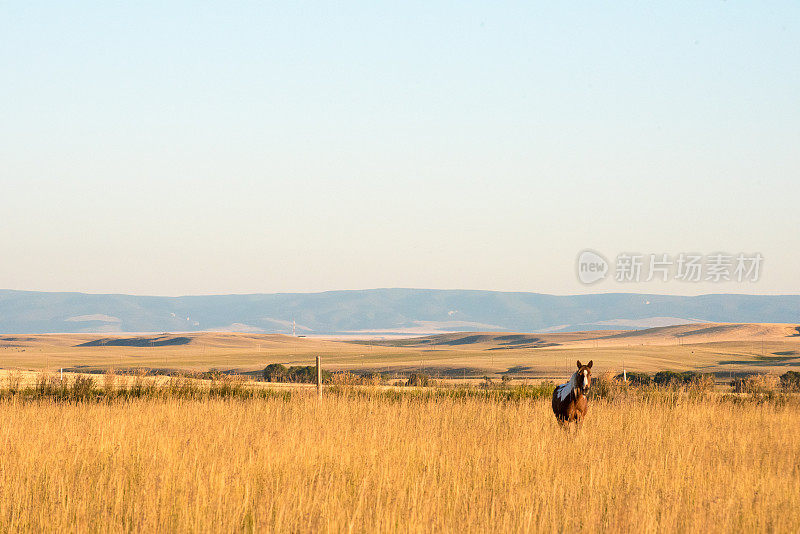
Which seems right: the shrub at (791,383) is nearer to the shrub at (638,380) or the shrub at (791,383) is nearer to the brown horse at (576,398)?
the shrub at (638,380)

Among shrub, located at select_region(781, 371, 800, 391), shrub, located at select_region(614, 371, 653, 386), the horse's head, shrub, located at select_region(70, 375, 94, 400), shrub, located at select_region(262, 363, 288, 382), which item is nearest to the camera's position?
the horse's head

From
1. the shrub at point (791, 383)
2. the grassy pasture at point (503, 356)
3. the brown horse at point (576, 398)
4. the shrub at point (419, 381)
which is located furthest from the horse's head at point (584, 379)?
the grassy pasture at point (503, 356)

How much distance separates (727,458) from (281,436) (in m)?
6.52

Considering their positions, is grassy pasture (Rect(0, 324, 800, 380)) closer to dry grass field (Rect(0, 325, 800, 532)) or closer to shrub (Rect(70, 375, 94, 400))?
shrub (Rect(70, 375, 94, 400))

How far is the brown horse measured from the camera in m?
14.4

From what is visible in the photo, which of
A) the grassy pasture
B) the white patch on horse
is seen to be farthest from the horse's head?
the grassy pasture

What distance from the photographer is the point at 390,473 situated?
1013 cm

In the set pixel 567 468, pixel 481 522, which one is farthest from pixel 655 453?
pixel 481 522

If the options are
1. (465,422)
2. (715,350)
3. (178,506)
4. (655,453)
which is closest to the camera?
(178,506)

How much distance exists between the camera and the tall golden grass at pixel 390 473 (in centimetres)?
809

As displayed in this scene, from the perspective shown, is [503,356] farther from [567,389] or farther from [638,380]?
[567,389]

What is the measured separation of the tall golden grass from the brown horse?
326 millimetres

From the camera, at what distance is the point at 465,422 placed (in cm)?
1630

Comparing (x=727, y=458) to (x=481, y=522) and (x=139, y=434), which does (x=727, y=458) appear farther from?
(x=139, y=434)
